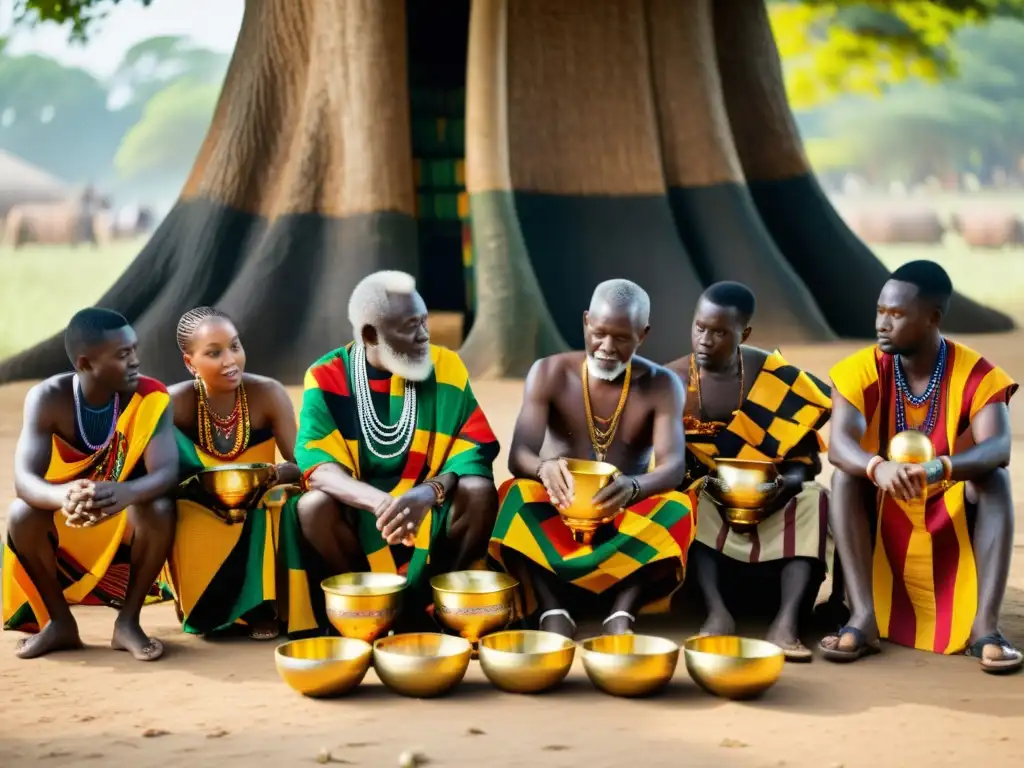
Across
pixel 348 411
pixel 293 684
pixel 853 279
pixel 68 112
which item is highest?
pixel 68 112

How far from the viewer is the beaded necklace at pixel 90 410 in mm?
4551

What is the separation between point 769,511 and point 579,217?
6.91 meters

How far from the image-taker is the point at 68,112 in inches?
1764

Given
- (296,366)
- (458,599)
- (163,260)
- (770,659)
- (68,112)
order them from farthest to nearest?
(68,112), (163,260), (296,366), (458,599), (770,659)

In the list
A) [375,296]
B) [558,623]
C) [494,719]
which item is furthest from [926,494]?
[375,296]

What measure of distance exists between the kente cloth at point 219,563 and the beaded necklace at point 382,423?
15.6 inches

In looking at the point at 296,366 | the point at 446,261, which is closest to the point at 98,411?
the point at 296,366

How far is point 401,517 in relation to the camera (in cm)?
444

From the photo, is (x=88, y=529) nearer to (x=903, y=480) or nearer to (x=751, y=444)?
(x=751, y=444)

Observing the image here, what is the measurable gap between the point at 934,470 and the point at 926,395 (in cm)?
41

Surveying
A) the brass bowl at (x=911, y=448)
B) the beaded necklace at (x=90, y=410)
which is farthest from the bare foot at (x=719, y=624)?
the beaded necklace at (x=90, y=410)

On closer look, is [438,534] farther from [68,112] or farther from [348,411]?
[68,112]

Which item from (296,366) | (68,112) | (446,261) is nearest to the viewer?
(296,366)

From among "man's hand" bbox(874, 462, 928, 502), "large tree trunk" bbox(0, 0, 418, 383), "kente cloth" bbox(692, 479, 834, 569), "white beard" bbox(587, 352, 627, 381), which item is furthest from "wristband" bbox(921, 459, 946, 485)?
"large tree trunk" bbox(0, 0, 418, 383)
